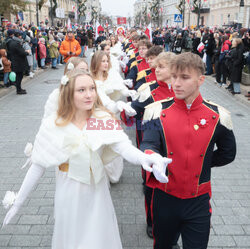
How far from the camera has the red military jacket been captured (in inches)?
91.8

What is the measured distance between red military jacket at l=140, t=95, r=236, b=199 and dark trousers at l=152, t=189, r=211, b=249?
67 mm

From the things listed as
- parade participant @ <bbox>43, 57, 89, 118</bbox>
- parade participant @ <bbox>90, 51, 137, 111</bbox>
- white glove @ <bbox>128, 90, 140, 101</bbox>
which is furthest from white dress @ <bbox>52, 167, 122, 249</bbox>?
parade participant @ <bbox>90, 51, 137, 111</bbox>

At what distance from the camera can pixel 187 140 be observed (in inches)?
91.5

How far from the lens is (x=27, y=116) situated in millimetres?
8758

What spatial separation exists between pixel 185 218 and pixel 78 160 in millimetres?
936

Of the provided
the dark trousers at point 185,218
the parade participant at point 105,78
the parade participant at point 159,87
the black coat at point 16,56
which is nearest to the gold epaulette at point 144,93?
the parade participant at point 159,87

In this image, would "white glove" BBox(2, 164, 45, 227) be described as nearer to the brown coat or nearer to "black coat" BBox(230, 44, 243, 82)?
"black coat" BBox(230, 44, 243, 82)

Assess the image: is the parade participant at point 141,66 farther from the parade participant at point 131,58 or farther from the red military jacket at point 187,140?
the red military jacket at point 187,140

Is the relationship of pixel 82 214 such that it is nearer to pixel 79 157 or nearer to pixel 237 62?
pixel 79 157

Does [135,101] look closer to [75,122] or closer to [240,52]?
[75,122]

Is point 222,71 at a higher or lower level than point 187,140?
lower

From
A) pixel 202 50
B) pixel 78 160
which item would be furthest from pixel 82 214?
pixel 202 50

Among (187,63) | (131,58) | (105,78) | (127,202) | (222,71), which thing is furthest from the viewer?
(222,71)

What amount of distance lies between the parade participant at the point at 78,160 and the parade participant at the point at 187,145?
0.99 ft
